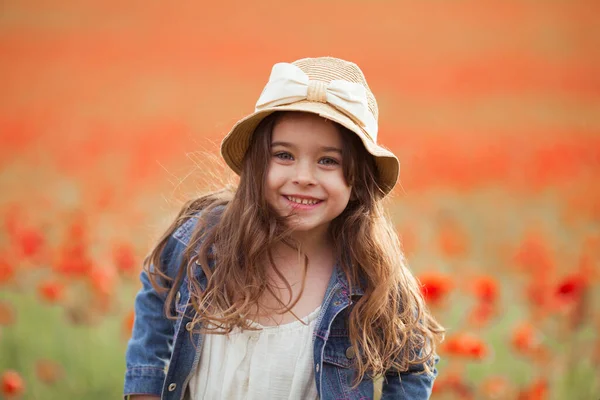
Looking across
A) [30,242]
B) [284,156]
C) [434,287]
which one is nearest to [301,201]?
[284,156]

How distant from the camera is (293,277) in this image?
2115mm

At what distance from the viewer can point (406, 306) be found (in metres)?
2.11

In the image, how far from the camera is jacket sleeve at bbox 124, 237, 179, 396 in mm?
2115

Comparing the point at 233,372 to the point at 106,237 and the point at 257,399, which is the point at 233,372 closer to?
the point at 257,399

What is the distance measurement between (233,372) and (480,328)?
1.65 meters

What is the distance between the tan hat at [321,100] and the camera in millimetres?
1938

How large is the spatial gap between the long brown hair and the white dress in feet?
0.21

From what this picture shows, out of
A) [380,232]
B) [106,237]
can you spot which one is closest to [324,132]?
[380,232]

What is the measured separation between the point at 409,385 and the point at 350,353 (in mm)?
196

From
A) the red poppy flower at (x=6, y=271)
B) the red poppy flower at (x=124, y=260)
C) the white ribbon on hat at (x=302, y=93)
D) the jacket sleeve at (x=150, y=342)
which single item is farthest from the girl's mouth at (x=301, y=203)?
the red poppy flower at (x=6, y=271)

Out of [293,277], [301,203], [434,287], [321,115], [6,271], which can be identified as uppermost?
[321,115]

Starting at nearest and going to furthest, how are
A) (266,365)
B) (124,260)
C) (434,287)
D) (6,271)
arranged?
(266,365) < (434,287) < (124,260) < (6,271)

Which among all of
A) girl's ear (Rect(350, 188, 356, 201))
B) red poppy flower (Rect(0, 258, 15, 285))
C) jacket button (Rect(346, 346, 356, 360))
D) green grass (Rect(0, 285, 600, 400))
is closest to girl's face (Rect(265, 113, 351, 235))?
girl's ear (Rect(350, 188, 356, 201))

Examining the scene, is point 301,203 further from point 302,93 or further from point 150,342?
point 150,342
